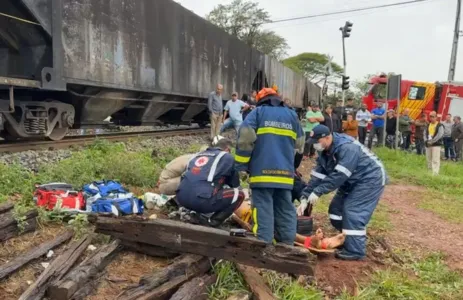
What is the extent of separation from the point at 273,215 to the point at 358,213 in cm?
101

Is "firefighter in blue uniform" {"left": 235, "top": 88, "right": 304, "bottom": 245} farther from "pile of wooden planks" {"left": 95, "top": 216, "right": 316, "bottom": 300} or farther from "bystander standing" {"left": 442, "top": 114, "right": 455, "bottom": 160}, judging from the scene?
"bystander standing" {"left": 442, "top": 114, "right": 455, "bottom": 160}

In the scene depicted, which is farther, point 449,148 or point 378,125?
point 449,148

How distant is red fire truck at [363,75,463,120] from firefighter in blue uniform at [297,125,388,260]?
1620 cm

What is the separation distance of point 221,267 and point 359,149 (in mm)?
2115

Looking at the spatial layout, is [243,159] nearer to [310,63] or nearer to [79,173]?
[79,173]

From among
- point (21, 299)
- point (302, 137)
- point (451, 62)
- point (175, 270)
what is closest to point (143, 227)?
point (175, 270)

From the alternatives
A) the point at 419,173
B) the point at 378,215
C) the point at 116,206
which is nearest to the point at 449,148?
the point at 419,173

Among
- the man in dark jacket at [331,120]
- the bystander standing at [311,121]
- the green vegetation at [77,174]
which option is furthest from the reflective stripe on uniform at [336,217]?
the man in dark jacket at [331,120]

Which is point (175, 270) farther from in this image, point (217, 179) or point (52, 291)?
point (217, 179)

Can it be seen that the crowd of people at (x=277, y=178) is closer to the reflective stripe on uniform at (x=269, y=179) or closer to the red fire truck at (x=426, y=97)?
the reflective stripe on uniform at (x=269, y=179)

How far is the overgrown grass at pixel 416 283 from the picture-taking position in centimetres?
362

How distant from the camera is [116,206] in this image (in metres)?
4.60

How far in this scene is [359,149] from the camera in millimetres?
4777

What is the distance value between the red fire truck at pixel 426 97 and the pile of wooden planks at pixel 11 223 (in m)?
18.2
